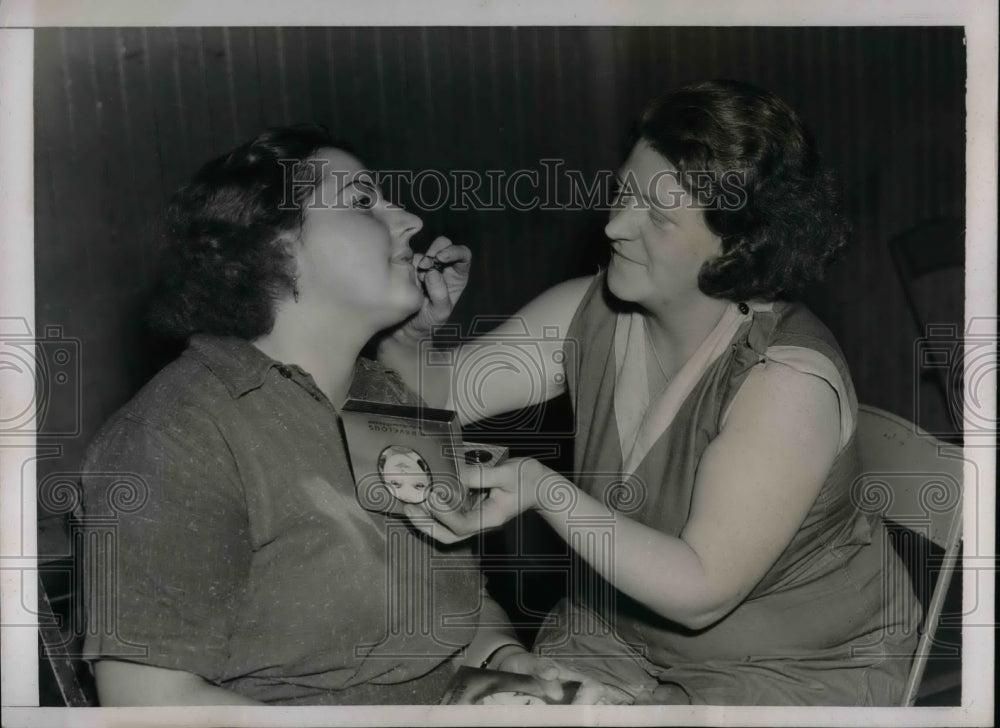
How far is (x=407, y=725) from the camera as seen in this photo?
2096 mm

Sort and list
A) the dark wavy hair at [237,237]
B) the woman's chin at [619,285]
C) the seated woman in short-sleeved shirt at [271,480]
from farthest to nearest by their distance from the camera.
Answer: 1. the woman's chin at [619,285]
2. the dark wavy hair at [237,237]
3. the seated woman in short-sleeved shirt at [271,480]

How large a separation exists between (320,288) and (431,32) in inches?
25.0

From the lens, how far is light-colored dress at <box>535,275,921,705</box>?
2.01m

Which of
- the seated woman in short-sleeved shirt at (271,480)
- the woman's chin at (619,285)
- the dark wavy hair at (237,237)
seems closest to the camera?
the seated woman in short-sleeved shirt at (271,480)

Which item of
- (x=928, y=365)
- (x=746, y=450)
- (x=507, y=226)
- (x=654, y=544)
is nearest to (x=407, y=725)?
(x=654, y=544)

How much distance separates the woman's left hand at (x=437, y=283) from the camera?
213 cm

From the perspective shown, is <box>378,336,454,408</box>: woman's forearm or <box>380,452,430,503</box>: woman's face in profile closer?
<box>380,452,430,503</box>: woman's face in profile

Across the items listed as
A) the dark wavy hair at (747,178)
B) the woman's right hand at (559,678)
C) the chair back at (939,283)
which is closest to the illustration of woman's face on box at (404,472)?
the woman's right hand at (559,678)

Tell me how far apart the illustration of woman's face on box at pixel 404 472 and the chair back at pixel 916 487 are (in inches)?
36.9

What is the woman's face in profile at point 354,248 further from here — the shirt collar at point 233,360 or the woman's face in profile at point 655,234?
the woman's face in profile at point 655,234

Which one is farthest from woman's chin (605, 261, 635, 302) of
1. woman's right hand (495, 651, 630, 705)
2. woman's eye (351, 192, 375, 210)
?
woman's right hand (495, 651, 630, 705)

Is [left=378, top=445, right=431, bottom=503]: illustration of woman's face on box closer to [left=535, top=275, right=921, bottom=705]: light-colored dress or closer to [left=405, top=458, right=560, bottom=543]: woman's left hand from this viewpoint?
[left=405, top=458, right=560, bottom=543]: woman's left hand

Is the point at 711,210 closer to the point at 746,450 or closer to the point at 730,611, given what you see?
the point at 746,450

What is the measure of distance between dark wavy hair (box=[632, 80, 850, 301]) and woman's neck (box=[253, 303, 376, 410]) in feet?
2.47
